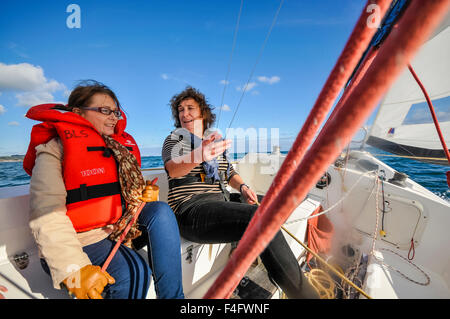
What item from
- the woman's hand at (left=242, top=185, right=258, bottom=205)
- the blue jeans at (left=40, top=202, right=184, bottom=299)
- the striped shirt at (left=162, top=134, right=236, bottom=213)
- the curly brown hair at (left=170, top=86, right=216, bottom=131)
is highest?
the curly brown hair at (left=170, top=86, right=216, bottom=131)

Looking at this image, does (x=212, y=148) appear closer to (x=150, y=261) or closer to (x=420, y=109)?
(x=150, y=261)

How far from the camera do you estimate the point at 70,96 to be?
3.67 ft

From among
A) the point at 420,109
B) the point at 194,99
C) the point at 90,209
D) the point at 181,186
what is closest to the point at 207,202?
the point at 181,186

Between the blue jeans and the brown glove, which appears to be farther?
the blue jeans

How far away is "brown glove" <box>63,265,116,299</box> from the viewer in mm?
676

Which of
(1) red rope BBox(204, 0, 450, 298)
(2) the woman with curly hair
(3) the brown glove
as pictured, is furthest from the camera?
(2) the woman with curly hair

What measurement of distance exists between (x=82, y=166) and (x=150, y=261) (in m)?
0.62

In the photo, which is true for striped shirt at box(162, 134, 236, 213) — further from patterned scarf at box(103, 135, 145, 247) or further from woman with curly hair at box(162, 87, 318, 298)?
patterned scarf at box(103, 135, 145, 247)

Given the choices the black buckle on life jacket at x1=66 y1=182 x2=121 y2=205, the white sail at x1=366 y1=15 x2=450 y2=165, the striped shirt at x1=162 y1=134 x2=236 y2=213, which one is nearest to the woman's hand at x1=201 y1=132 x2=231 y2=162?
the striped shirt at x1=162 y1=134 x2=236 y2=213

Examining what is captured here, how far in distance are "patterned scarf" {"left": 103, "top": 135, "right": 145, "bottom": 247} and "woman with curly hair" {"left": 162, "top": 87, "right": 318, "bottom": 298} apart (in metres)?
0.26

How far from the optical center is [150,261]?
3.00 ft

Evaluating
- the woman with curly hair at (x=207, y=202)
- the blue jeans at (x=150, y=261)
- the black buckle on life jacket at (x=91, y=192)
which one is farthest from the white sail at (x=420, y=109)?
the black buckle on life jacket at (x=91, y=192)

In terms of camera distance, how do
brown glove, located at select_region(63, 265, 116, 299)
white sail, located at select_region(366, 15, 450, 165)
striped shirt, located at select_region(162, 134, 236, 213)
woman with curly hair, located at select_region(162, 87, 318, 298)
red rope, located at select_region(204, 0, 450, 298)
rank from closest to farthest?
red rope, located at select_region(204, 0, 450, 298) → brown glove, located at select_region(63, 265, 116, 299) → woman with curly hair, located at select_region(162, 87, 318, 298) → striped shirt, located at select_region(162, 134, 236, 213) → white sail, located at select_region(366, 15, 450, 165)

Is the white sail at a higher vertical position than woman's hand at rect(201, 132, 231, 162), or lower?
higher
